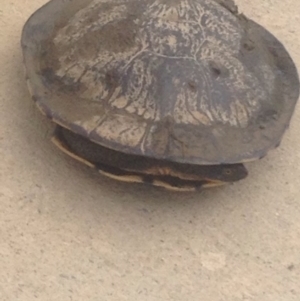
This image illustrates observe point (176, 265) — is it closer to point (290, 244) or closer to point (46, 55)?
point (290, 244)

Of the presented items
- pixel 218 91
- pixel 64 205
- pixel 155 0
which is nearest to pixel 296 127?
pixel 218 91

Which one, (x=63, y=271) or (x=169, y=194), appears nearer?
(x=63, y=271)

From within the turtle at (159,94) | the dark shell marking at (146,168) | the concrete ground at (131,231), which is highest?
the turtle at (159,94)

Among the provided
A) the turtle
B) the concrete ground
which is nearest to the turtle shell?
the turtle

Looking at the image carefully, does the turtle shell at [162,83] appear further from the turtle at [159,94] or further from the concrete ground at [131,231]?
the concrete ground at [131,231]

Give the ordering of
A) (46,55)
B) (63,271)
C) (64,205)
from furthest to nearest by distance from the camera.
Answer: (46,55) < (64,205) < (63,271)

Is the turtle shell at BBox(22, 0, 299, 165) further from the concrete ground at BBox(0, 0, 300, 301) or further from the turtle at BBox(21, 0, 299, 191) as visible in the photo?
the concrete ground at BBox(0, 0, 300, 301)

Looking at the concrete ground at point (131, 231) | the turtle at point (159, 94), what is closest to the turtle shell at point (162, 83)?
the turtle at point (159, 94)
